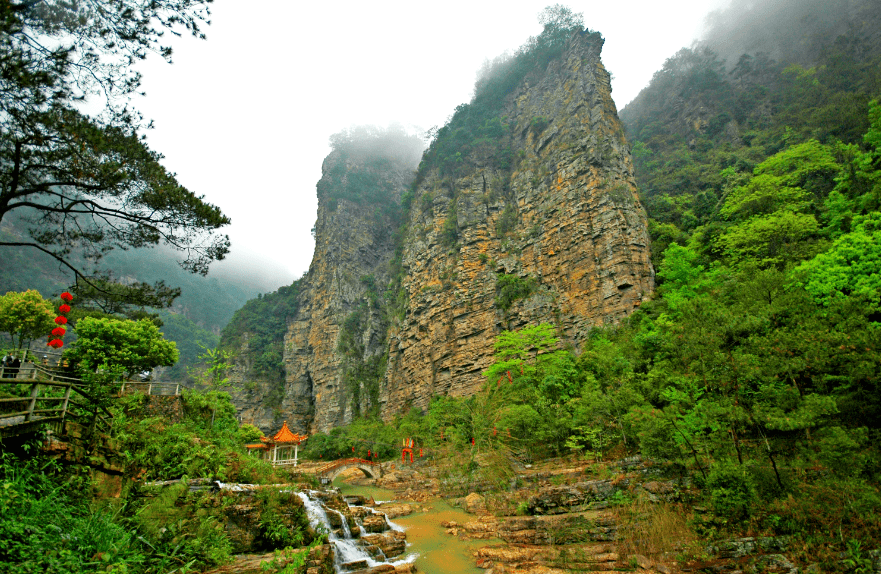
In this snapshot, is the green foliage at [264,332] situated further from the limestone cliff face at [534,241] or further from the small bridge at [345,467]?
the small bridge at [345,467]

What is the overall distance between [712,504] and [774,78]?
50.6 m

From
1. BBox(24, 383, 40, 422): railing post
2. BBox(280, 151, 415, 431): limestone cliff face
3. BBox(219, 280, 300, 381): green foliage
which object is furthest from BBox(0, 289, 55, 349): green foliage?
BBox(219, 280, 300, 381): green foliage

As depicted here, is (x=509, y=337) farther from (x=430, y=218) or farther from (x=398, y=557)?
(x=430, y=218)

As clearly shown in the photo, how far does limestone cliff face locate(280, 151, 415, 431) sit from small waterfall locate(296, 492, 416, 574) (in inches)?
1437

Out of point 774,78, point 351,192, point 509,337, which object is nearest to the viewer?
point 509,337

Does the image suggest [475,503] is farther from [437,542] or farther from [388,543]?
[388,543]

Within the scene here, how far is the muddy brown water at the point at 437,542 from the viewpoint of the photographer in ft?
38.9

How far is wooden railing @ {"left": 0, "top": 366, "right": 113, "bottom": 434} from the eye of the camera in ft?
20.3

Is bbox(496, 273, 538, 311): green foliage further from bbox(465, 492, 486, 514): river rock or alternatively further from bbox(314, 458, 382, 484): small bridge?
bbox(465, 492, 486, 514): river rock

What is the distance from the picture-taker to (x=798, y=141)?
29.2m

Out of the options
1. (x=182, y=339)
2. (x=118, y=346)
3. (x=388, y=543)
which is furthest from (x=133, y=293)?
(x=182, y=339)

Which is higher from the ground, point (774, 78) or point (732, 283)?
point (774, 78)

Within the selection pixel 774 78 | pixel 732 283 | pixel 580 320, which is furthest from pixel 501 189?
pixel 774 78

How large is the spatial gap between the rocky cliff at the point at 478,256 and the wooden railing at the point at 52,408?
2635cm
